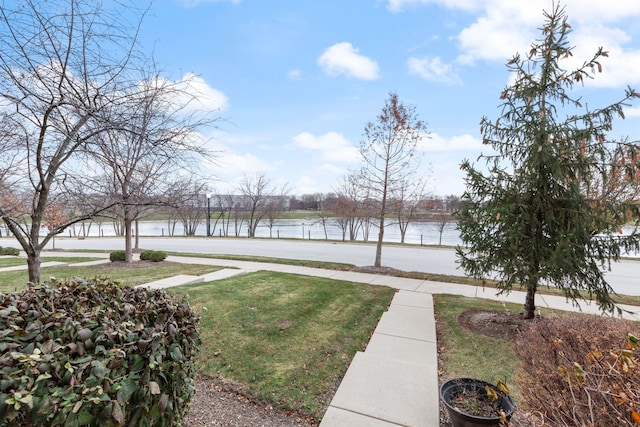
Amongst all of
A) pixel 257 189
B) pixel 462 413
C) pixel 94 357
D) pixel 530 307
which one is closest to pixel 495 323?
pixel 530 307

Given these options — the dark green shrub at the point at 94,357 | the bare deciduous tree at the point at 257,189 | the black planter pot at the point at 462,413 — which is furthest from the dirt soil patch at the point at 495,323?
the bare deciduous tree at the point at 257,189

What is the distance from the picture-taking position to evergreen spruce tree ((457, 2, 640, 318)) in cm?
433

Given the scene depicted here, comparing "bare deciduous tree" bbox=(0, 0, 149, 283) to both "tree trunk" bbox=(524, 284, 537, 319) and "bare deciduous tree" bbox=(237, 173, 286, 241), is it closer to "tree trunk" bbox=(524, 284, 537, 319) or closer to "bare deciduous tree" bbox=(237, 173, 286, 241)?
"tree trunk" bbox=(524, 284, 537, 319)

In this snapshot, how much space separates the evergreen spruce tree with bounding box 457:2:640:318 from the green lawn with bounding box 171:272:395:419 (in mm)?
2535

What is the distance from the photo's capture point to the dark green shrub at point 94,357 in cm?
133

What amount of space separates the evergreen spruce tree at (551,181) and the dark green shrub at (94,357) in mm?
4327

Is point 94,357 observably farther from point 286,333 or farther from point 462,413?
point 286,333

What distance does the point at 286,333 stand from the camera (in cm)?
461

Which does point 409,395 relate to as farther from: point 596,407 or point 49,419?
point 49,419

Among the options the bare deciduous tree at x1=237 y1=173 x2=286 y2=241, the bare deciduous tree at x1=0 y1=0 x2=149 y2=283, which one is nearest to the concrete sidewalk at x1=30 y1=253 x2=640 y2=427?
the bare deciduous tree at x1=0 y1=0 x2=149 y2=283

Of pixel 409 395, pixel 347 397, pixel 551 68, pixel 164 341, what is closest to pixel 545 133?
pixel 551 68

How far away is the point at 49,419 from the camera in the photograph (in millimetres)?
1337

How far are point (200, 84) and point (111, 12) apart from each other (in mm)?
853

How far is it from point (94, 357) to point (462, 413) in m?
2.57
